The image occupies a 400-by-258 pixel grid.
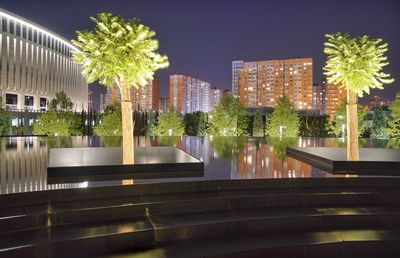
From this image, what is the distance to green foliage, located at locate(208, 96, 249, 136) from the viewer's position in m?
33.9

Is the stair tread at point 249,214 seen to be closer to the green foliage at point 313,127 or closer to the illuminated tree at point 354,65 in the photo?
the illuminated tree at point 354,65

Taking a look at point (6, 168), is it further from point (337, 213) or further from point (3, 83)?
point (3, 83)

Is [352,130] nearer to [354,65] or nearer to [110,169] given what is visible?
[354,65]

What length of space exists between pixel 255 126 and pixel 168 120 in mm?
8834

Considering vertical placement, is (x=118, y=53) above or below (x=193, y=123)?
above

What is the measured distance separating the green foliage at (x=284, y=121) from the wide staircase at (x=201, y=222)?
81.7ft

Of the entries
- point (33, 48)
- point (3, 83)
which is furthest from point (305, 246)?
point (33, 48)

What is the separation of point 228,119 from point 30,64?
40664mm

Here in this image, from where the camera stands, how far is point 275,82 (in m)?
112

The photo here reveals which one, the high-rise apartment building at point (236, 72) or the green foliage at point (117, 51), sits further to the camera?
the high-rise apartment building at point (236, 72)

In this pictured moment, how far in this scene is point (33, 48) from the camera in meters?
59.4

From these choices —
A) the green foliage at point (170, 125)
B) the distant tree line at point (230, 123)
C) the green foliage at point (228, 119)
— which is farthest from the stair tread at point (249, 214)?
the green foliage at point (170, 125)

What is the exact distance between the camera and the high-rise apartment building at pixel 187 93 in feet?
375

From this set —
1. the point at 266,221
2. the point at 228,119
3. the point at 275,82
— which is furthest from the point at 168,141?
the point at 275,82
